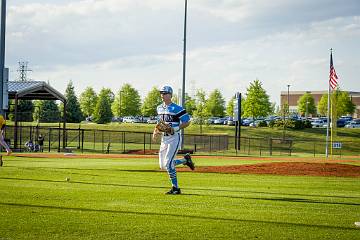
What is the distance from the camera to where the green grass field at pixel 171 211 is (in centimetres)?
732

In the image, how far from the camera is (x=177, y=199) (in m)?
10.9

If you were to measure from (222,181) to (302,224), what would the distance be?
26.2ft

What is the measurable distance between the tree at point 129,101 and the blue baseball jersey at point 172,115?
9939cm

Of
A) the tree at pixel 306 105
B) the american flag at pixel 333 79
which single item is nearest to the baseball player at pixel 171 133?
the american flag at pixel 333 79

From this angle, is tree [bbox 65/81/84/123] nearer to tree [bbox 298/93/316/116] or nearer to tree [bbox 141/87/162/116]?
tree [bbox 141/87/162/116]

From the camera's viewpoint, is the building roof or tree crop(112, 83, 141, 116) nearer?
the building roof

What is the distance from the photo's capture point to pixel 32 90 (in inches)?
1785

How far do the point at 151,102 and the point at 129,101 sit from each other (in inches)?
181

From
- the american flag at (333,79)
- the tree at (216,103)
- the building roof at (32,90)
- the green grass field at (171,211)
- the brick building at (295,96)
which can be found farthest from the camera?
the brick building at (295,96)

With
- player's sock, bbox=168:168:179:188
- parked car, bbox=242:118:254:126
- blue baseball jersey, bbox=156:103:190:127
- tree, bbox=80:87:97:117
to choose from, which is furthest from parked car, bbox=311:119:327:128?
player's sock, bbox=168:168:179:188

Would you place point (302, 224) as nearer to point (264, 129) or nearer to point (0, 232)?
point (0, 232)

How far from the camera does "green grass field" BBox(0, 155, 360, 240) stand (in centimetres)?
732

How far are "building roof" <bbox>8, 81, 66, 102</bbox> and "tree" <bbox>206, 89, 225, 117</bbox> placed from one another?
58.2 meters

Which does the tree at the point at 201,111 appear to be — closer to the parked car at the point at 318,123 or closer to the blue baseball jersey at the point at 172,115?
the parked car at the point at 318,123
